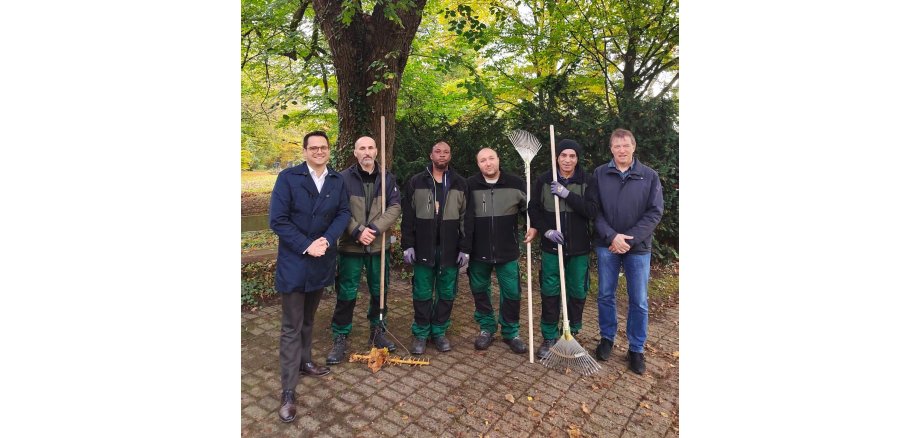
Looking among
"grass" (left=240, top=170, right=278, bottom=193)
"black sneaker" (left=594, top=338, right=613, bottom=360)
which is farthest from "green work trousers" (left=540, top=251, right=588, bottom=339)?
"grass" (left=240, top=170, right=278, bottom=193)

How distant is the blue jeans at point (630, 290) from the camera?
3.66 metres

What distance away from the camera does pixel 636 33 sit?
24.5 feet

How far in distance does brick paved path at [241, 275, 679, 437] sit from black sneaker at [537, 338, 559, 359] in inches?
5.6

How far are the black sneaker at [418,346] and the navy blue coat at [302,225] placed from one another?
1.13 meters

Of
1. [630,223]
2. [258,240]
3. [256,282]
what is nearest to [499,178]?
[630,223]

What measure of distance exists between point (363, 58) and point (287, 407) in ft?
13.5

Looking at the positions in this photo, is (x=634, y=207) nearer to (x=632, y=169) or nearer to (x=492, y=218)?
(x=632, y=169)

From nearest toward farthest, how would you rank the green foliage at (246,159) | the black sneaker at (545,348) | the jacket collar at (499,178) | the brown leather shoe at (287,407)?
the brown leather shoe at (287,407)
the black sneaker at (545,348)
the jacket collar at (499,178)
the green foliage at (246,159)

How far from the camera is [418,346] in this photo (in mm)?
3992

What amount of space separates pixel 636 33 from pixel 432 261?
604cm

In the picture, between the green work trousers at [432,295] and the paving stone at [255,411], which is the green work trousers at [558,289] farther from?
the paving stone at [255,411]

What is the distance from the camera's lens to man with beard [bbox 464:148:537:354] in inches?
155

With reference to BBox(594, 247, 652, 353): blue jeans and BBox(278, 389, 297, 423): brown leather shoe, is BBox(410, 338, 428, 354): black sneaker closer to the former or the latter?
BBox(278, 389, 297, 423): brown leather shoe

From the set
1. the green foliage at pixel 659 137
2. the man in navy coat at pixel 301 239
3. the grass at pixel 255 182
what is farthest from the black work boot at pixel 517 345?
the grass at pixel 255 182
